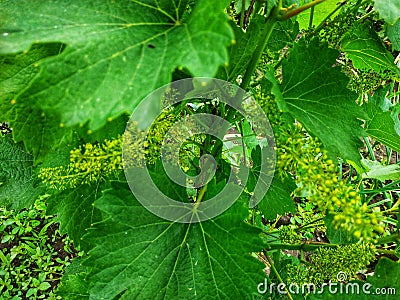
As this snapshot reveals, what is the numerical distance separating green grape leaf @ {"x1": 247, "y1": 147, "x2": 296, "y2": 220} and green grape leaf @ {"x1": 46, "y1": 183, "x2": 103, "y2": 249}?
45 centimetres

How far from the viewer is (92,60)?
56 centimetres

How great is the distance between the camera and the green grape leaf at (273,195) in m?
1.19

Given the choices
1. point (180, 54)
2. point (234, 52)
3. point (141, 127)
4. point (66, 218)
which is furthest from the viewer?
point (66, 218)

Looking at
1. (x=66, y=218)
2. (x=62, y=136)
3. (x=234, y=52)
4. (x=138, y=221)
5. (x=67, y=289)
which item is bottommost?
(x=67, y=289)

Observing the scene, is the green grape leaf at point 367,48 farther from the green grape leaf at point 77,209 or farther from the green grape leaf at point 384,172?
the green grape leaf at point 77,209

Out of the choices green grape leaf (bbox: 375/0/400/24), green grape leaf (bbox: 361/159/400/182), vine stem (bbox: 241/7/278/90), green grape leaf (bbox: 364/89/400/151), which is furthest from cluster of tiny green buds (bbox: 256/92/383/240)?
green grape leaf (bbox: 361/159/400/182)

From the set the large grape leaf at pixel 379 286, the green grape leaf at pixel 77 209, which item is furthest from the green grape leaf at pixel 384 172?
the green grape leaf at pixel 77 209

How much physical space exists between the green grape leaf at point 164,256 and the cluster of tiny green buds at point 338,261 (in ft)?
0.64

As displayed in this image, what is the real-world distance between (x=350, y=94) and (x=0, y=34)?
0.69 metres

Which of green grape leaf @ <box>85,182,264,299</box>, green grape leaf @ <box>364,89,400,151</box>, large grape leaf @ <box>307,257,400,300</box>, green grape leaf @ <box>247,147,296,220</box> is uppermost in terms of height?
green grape leaf @ <box>364,89,400,151</box>

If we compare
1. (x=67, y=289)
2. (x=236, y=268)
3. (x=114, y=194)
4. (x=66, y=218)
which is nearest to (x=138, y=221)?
(x=114, y=194)

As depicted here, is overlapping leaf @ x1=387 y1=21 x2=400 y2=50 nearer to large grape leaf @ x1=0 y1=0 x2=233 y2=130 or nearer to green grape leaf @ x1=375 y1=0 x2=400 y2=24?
green grape leaf @ x1=375 y1=0 x2=400 y2=24

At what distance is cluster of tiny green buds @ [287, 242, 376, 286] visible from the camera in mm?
879

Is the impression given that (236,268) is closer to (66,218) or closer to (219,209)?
(219,209)
